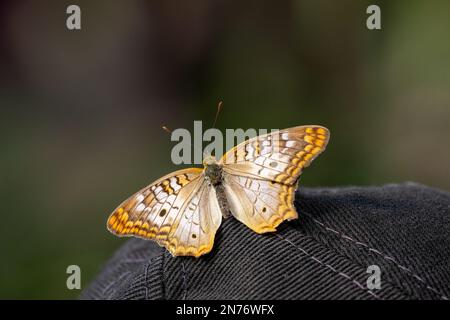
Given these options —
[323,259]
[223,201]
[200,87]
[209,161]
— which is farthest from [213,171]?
[200,87]

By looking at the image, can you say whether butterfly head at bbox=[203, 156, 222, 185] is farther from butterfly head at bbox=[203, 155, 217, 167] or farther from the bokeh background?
the bokeh background

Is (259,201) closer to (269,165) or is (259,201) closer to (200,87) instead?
(269,165)

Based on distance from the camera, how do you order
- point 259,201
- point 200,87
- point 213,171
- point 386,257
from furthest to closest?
1. point 200,87
2. point 213,171
3. point 259,201
4. point 386,257

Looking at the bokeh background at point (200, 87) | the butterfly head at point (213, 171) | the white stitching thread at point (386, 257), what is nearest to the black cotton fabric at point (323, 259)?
the white stitching thread at point (386, 257)

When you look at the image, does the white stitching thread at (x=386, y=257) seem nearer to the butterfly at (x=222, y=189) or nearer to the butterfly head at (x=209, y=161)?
the butterfly at (x=222, y=189)

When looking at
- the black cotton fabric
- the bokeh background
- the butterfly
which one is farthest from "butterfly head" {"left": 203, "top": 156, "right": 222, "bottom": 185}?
the bokeh background

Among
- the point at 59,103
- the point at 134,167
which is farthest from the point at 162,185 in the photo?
the point at 59,103
